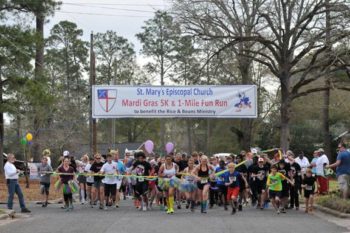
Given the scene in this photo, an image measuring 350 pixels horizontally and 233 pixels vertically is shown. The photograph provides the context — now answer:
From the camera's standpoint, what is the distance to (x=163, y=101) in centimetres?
2414

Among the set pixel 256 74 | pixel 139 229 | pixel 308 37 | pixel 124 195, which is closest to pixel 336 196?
pixel 139 229

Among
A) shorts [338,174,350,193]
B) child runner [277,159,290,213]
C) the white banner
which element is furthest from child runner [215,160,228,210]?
the white banner

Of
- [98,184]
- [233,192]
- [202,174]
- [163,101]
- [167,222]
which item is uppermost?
[163,101]

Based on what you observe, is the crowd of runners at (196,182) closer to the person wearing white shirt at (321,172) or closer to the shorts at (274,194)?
the shorts at (274,194)

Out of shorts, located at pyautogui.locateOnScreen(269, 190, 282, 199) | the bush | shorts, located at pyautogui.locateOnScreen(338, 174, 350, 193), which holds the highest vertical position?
shorts, located at pyautogui.locateOnScreen(338, 174, 350, 193)

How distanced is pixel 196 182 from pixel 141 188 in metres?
1.93

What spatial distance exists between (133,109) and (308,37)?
12.8m

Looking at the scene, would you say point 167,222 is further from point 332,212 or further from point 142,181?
point 332,212

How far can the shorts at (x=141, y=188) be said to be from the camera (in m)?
19.4

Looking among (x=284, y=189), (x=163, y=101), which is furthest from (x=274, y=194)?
(x=163, y=101)

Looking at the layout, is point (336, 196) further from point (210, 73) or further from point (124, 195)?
point (210, 73)

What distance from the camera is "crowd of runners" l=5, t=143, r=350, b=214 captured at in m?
18.5

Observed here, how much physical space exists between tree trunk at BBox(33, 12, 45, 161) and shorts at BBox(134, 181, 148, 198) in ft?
56.3

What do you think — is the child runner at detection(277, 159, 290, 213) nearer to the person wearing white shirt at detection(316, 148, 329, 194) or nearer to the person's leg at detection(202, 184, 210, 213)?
the person's leg at detection(202, 184, 210, 213)
